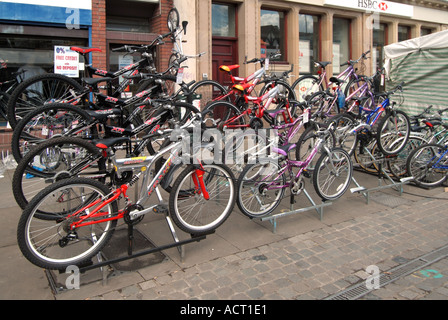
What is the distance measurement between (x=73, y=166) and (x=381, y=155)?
18.2 feet

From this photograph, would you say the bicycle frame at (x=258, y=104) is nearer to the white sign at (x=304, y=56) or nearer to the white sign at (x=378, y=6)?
the white sign at (x=304, y=56)

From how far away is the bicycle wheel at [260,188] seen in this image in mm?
4723

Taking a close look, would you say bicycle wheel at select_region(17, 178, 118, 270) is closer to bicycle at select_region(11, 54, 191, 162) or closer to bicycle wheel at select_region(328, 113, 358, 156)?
bicycle at select_region(11, 54, 191, 162)

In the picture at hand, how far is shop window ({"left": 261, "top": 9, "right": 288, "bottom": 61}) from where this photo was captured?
487 inches

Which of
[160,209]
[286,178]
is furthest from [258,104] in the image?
[160,209]

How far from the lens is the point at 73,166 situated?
12.9 feet

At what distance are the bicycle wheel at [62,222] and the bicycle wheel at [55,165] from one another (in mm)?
297

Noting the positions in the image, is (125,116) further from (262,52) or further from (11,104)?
(262,52)

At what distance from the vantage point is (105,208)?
371cm

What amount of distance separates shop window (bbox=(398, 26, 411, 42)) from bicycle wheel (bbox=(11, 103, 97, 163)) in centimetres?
1581

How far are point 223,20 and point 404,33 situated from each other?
9.24 m

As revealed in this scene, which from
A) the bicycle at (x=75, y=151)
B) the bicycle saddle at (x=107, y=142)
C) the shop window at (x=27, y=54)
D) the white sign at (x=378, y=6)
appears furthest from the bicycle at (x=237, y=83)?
the white sign at (x=378, y=6)

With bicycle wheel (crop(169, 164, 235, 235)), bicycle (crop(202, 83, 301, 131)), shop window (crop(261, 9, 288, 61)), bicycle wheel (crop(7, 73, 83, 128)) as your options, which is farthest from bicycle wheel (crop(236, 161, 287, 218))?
shop window (crop(261, 9, 288, 61))

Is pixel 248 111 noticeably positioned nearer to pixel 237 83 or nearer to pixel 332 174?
pixel 237 83
